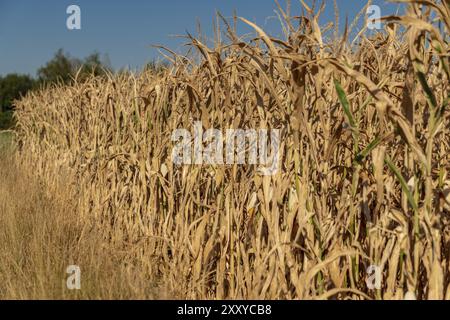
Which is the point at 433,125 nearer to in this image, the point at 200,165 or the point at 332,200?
the point at 332,200

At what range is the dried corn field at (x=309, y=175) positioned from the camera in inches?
82.3
